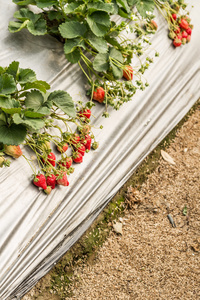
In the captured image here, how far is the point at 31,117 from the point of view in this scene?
4.30ft

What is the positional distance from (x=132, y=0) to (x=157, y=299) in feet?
5.16

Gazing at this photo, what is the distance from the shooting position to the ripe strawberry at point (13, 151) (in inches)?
55.8

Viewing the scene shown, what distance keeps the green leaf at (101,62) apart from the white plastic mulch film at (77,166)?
16 centimetres

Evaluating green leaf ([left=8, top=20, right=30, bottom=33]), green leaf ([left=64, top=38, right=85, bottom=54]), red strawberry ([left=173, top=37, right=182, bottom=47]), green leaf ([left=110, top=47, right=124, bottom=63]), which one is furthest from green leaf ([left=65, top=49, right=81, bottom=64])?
red strawberry ([left=173, top=37, right=182, bottom=47])

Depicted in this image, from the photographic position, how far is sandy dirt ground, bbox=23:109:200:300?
1.81 meters

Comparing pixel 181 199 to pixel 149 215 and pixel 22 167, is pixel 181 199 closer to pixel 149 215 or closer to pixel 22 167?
pixel 149 215

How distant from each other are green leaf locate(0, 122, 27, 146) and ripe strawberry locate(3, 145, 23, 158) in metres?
0.12

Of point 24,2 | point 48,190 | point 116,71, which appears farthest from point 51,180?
point 24,2

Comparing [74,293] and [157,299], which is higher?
[74,293]

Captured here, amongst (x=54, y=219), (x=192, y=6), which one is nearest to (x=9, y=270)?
(x=54, y=219)

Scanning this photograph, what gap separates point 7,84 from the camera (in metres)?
1.30

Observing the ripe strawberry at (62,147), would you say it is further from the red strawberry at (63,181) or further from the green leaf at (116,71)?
the green leaf at (116,71)

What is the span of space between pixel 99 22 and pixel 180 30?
0.86 meters

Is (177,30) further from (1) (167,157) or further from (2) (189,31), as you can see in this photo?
(1) (167,157)
